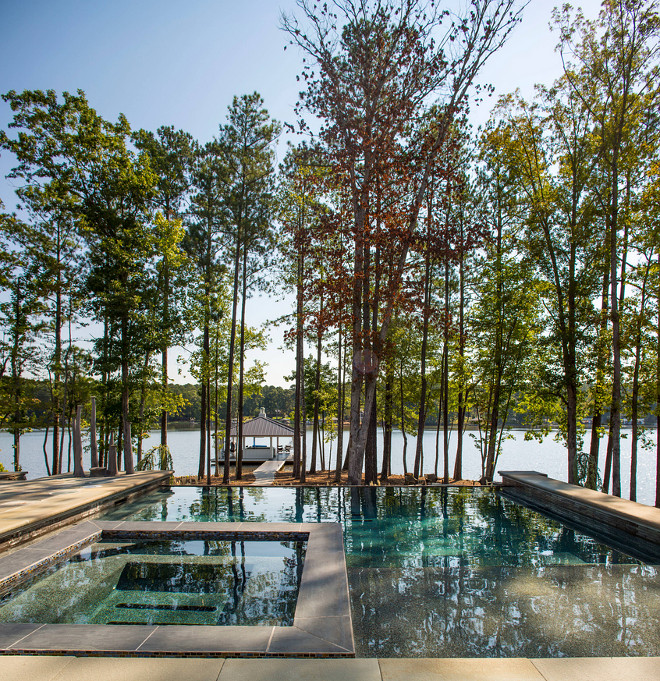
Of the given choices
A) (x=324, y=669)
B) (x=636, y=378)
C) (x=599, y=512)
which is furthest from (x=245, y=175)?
(x=324, y=669)

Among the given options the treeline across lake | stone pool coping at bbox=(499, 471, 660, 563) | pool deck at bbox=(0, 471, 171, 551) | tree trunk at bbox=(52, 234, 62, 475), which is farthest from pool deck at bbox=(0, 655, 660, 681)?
tree trunk at bbox=(52, 234, 62, 475)

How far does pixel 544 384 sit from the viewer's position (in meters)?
12.8

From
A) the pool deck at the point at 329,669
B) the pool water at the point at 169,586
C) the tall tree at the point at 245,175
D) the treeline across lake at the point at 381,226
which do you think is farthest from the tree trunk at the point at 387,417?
the pool deck at the point at 329,669

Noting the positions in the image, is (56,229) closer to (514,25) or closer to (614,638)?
(514,25)

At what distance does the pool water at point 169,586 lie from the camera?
3.25 metres

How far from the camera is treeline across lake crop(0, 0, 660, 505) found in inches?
361

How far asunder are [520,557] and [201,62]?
8.99m

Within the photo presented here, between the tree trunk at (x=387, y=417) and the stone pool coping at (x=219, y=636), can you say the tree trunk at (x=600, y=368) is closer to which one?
the tree trunk at (x=387, y=417)

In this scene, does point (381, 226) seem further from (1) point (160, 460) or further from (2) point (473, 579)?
(1) point (160, 460)

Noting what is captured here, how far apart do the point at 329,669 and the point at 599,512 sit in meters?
4.59

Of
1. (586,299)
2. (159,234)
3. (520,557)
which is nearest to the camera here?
(520,557)

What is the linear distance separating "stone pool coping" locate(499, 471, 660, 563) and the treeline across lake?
2.78m

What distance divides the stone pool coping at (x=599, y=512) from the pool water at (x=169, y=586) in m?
3.42

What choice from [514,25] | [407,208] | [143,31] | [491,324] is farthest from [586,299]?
[143,31]
